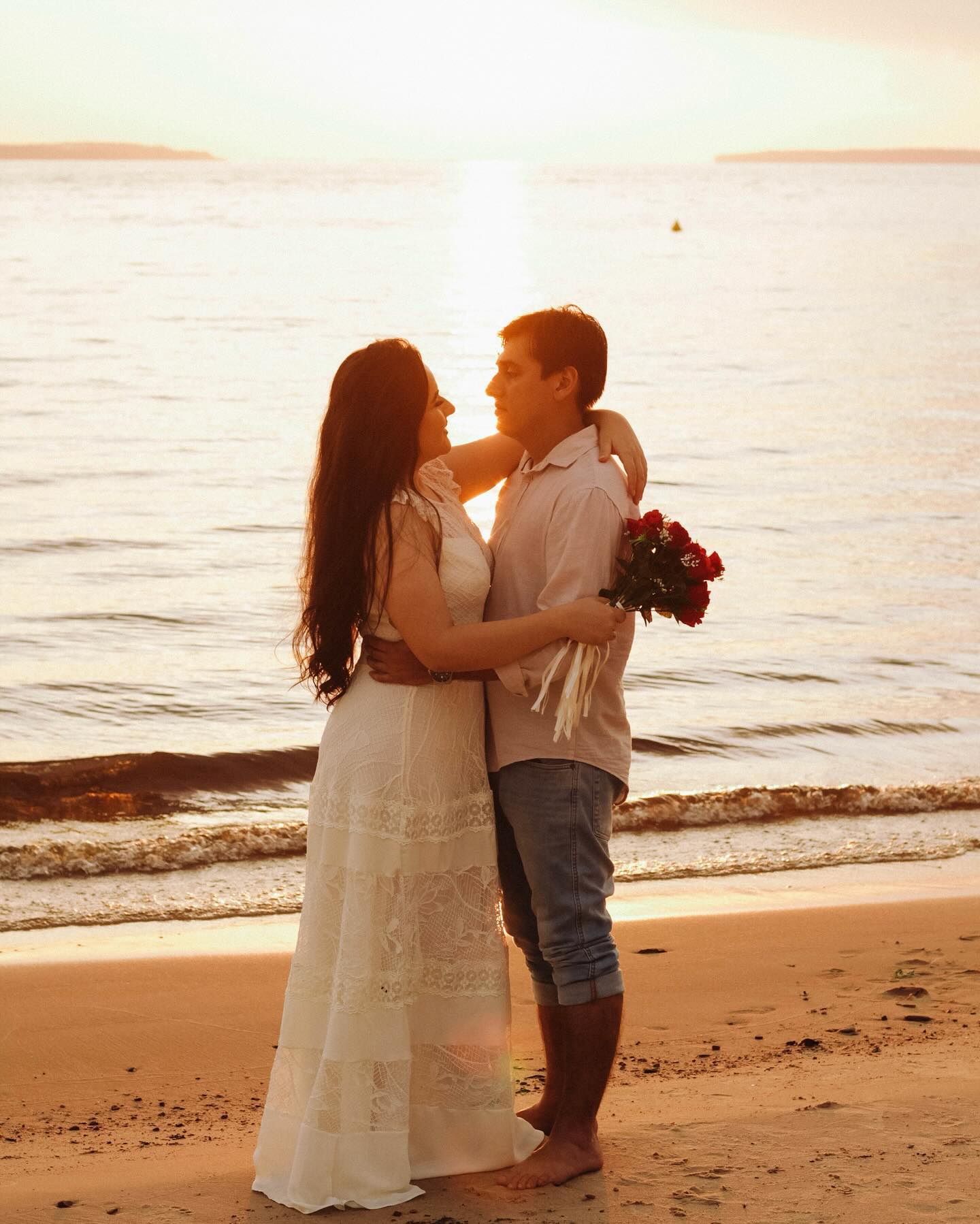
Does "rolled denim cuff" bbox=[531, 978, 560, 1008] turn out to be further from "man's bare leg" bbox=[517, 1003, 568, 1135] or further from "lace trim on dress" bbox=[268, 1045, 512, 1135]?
"lace trim on dress" bbox=[268, 1045, 512, 1135]

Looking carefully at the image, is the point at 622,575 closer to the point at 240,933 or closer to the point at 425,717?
the point at 425,717

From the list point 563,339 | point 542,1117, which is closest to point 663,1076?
point 542,1117

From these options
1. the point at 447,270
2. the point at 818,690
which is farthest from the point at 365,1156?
the point at 447,270

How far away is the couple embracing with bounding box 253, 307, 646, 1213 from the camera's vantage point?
3.62 meters

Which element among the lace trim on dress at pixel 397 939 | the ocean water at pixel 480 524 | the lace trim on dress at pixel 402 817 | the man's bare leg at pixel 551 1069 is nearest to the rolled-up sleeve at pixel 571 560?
the lace trim on dress at pixel 402 817

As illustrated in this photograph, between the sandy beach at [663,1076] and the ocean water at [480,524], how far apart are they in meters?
1.07

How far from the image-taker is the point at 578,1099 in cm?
385

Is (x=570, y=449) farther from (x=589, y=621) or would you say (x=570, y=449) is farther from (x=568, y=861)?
(x=568, y=861)

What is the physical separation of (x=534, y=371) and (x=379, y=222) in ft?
292

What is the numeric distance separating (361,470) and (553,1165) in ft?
6.03

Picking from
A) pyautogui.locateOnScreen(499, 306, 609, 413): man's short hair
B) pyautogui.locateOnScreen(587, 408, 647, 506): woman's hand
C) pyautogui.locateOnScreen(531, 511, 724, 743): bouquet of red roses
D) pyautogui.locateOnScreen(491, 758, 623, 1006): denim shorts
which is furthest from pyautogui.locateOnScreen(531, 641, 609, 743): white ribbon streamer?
pyautogui.locateOnScreen(499, 306, 609, 413): man's short hair

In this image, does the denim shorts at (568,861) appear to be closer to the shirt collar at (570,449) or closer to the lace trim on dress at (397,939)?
the lace trim on dress at (397,939)

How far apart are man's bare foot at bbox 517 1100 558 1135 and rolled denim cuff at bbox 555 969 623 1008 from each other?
1.65 ft

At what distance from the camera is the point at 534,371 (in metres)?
3.80
